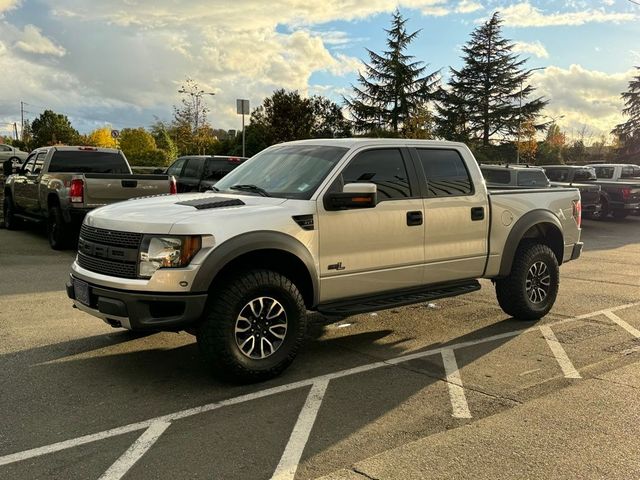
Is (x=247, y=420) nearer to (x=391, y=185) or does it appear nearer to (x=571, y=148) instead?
(x=391, y=185)

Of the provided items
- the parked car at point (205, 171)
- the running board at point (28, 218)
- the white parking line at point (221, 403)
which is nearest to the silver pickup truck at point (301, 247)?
the white parking line at point (221, 403)

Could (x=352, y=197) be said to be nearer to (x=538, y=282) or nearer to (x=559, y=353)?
(x=559, y=353)

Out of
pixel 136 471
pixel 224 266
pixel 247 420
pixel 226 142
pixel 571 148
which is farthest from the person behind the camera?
pixel 571 148

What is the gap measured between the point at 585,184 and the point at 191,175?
12.9 m

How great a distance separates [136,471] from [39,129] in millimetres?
80220

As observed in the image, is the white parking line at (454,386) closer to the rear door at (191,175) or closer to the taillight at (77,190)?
the taillight at (77,190)

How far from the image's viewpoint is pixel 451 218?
5703 mm

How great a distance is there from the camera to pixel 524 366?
16.5ft

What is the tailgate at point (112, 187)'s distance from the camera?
998 cm

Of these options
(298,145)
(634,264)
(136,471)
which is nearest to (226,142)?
(634,264)

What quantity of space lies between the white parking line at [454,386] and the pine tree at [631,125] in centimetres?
6345

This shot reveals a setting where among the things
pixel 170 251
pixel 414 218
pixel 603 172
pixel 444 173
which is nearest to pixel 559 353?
pixel 414 218

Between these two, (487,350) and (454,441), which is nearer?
(454,441)

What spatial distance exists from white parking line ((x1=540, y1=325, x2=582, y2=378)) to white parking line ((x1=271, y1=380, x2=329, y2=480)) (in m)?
2.05
